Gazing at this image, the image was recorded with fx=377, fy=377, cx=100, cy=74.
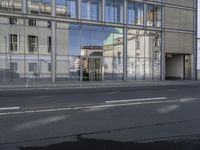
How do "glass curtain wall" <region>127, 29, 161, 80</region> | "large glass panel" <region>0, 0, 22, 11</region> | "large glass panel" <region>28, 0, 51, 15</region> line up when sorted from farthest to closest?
"glass curtain wall" <region>127, 29, 161, 80</region>, "large glass panel" <region>28, 0, 51, 15</region>, "large glass panel" <region>0, 0, 22, 11</region>

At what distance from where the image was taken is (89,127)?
9.45 metres

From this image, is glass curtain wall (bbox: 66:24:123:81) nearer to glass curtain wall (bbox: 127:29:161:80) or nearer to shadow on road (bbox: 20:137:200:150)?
glass curtain wall (bbox: 127:29:161:80)

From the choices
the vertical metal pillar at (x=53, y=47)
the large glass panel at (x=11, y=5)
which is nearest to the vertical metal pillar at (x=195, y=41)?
the vertical metal pillar at (x=53, y=47)

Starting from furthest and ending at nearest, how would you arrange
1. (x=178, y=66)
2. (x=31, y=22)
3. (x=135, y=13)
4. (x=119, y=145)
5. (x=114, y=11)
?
(x=178, y=66) → (x=135, y=13) → (x=114, y=11) → (x=31, y=22) → (x=119, y=145)

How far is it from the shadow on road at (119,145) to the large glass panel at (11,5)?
29383 mm

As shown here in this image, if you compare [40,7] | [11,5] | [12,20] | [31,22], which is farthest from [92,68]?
[11,5]

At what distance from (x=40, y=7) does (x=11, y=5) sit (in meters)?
2.97

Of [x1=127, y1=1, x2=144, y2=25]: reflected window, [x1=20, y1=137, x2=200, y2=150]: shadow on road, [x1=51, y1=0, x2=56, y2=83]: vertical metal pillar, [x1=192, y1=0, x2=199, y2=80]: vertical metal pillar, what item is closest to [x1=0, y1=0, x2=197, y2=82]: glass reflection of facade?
[x1=51, y1=0, x2=56, y2=83]: vertical metal pillar

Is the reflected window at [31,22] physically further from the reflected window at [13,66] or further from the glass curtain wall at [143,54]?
the glass curtain wall at [143,54]

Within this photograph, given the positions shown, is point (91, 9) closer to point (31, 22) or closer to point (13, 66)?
point (31, 22)

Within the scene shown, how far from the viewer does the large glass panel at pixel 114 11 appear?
41.8 metres

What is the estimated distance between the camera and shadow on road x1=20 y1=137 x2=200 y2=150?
703cm

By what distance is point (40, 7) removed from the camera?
3700 cm

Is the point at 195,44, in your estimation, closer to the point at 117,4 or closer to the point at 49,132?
the point at 117,4
